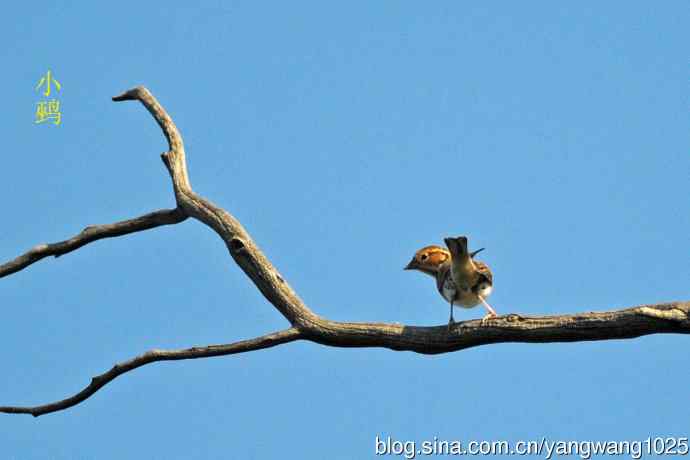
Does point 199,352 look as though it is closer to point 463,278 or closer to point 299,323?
point 299,323

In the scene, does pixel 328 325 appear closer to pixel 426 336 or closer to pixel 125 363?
pixel 426 336

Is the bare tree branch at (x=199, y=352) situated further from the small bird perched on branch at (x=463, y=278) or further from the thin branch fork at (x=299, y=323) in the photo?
the small bird perched on branch at (x=463, y=278)

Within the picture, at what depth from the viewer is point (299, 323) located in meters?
8.91

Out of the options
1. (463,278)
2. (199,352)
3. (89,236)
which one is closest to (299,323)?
(199,352)

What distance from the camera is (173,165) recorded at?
10.4 meters

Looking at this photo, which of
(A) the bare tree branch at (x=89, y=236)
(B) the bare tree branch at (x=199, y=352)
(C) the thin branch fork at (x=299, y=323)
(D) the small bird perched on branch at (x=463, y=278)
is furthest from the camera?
(A) the bare tree branch at (x=89, y=236)

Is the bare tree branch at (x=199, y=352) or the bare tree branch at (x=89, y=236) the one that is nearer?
the bare tree branch at (x=199, y=352)

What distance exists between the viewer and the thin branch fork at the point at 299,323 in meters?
7.80

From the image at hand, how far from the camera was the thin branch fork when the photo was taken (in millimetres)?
7797

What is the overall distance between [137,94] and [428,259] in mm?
3406

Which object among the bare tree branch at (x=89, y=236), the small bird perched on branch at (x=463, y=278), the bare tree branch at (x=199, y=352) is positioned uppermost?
the bare tree branch at (x=89, y=236)

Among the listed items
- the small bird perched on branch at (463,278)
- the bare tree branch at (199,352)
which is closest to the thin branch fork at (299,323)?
the bare tree branch at (199,352)

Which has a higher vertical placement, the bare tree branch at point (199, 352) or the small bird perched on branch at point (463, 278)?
the small bird perched on branch at point (463, 278)

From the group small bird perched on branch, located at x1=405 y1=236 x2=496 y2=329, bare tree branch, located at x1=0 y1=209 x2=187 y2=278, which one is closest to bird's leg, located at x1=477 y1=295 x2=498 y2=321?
small bird perched on branch, located at x1=405 y1=236 x2=496 y2=329
